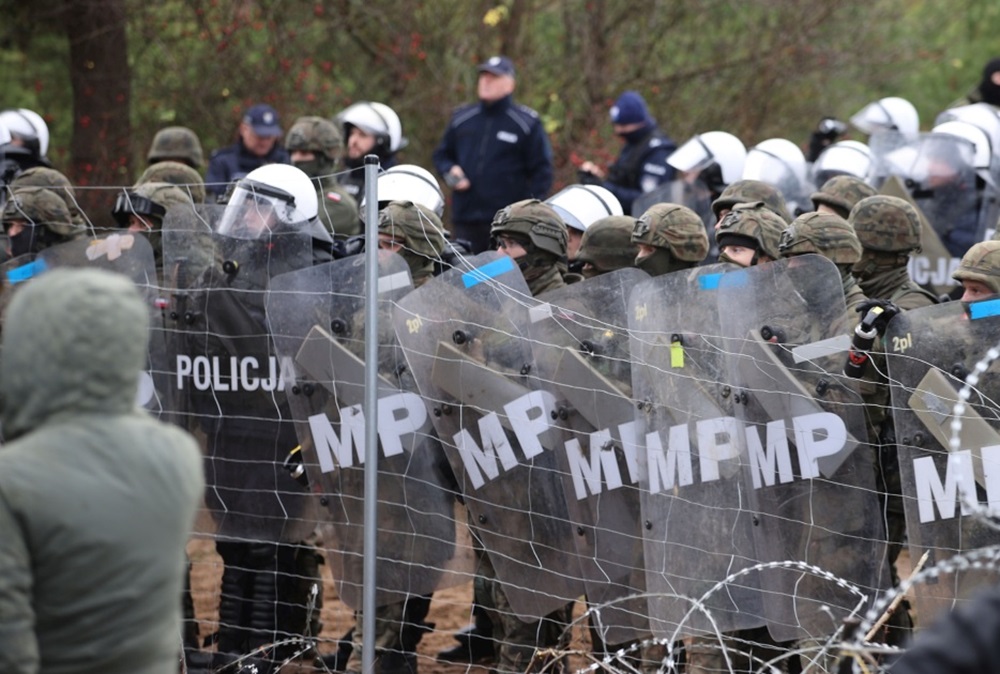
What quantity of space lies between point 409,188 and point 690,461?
2465 mm

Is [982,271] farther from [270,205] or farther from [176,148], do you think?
[176,148]

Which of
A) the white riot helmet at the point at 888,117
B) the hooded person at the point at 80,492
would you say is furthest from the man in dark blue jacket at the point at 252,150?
the hooded person at the point at 80,492

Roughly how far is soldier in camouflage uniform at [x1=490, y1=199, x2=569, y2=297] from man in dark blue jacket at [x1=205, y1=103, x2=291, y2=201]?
12.7ft

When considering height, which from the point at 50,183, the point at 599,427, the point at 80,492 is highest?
the point at 50,183

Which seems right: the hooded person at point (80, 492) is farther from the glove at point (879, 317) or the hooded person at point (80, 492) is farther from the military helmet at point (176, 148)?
the military helmet at point (176, 148)

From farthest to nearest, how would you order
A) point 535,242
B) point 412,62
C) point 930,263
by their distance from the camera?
point 412,62, point 930,263, point 535,242

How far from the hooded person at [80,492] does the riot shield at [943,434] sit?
2.65 m

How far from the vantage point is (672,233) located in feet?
19.8

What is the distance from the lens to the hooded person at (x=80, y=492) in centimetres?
265

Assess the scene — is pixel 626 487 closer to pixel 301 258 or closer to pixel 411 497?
pixel 411 497

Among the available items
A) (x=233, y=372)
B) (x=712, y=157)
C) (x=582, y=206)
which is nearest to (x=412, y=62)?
(x=712, y=157)

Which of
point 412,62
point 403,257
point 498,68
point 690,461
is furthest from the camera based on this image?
point 412,62

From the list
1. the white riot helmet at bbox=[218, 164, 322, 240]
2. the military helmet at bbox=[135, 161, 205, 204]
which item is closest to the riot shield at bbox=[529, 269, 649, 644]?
the white riot helmet at bbox=[218, 164, 322, 240]

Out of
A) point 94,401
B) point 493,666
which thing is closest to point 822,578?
point 493,666
